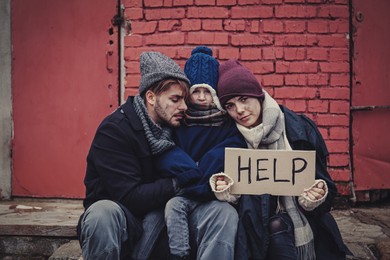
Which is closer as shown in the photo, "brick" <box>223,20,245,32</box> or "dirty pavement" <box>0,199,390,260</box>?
"dirty pavement" <box>0,199,390,260</box>

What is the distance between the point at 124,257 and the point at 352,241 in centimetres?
158

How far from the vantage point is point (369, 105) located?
3.71m

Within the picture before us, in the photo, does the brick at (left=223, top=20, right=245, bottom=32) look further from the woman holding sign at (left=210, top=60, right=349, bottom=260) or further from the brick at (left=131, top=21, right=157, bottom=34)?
the woman holding sign at (left=210, top=60, right=349, bottom=260)

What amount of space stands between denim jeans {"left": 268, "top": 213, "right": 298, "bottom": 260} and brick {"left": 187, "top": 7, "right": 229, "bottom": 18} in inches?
78.7

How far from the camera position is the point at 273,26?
360 centimetres

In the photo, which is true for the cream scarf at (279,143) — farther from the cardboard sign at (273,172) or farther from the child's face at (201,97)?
the child's face at (201,97)

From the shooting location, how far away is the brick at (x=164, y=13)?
3637 millimetres

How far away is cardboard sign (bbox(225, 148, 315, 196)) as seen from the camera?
7.16 ft

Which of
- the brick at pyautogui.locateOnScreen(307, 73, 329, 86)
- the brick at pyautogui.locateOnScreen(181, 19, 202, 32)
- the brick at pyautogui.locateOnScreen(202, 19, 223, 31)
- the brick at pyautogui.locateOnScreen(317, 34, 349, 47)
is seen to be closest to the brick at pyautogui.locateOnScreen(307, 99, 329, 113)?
the brick at pyautogui.locateOnScreen(307, 73, 329, 86)

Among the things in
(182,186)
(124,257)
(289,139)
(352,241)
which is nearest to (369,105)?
(352,241)

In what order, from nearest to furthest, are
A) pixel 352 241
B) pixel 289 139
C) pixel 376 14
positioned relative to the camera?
pixel 289 139
pixel 352 241
pixel 376 14

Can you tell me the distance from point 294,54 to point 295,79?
0.67ft

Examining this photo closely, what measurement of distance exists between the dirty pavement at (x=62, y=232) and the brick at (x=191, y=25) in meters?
1.76

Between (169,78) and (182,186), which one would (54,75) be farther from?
(182,186)
